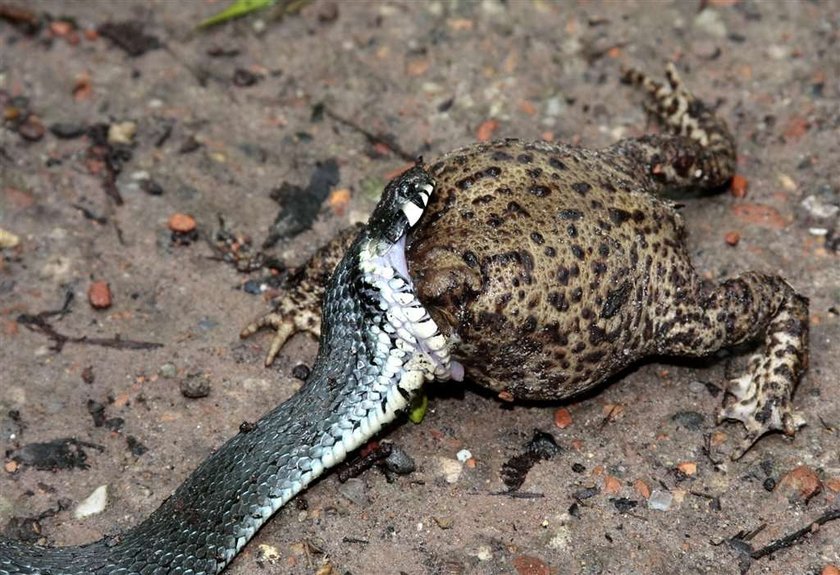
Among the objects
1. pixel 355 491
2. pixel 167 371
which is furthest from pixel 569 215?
pixel 167 371

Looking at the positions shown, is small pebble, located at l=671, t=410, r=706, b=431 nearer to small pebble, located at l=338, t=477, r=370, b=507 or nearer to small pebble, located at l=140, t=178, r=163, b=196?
small pebble, located at l=338, t=477, r=370, b=507

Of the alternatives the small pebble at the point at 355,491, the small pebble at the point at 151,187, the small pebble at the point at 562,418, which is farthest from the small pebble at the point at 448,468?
the small pebble at the point at 151,187

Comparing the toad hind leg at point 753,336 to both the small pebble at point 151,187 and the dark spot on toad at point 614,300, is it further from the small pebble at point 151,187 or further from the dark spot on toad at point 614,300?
the small pebble at point 151,187

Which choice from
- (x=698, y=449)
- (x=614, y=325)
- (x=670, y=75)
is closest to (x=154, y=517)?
(x=614, y=325)

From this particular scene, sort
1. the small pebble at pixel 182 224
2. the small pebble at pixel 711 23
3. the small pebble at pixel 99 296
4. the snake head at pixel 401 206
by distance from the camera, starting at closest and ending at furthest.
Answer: the snake head at pixel 401 206 < the small pebble at pixel 99 296 < the small pebble at pixel 182 224 < the small pebble at pixel 711 23

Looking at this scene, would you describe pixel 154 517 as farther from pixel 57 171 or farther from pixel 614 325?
pixel 57 171

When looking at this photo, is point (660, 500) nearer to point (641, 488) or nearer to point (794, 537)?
point (641, 488)
